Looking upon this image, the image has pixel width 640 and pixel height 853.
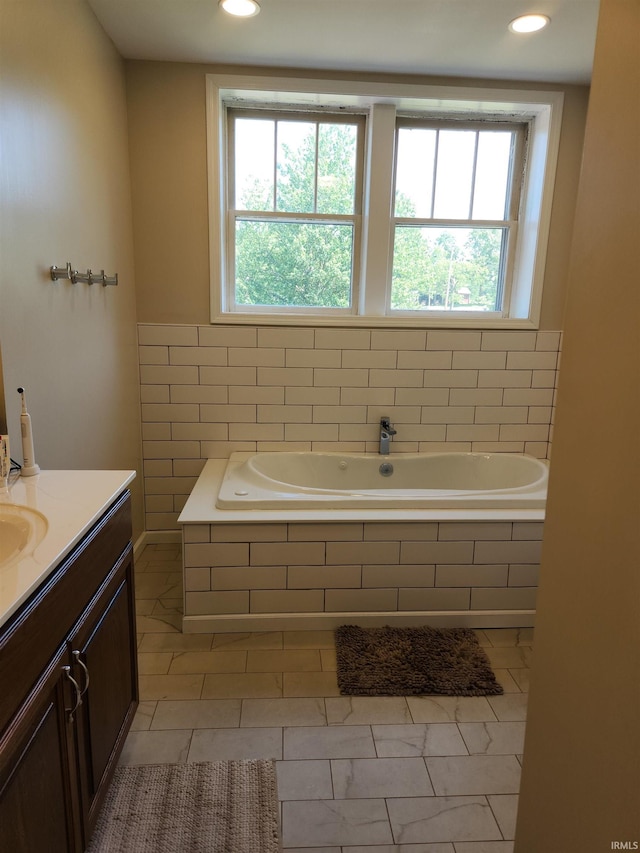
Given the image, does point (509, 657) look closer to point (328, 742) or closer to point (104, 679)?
point (328, 742)

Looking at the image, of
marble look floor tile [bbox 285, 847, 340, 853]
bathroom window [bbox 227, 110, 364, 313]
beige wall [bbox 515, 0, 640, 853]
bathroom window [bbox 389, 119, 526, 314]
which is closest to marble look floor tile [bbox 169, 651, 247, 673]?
marble look floor tile [bbox 285, 847, 340, 853]

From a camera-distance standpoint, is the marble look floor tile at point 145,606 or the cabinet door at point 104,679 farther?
the marble look floor tile at point 145,606

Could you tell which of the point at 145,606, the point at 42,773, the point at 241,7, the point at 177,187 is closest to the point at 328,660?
the point at 145,606

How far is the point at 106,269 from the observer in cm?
244

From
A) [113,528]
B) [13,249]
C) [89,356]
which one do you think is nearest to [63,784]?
[113,528]

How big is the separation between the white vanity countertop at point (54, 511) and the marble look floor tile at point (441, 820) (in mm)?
1181

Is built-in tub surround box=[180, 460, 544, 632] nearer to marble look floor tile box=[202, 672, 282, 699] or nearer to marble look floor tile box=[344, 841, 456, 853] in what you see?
marble look floor tile box=[202, 672, 282, 699]

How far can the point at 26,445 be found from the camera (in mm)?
1524

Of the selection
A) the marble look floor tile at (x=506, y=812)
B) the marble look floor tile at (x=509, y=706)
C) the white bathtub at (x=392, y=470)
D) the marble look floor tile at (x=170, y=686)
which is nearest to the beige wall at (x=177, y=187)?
the white bathtub at (x=392, y=470)

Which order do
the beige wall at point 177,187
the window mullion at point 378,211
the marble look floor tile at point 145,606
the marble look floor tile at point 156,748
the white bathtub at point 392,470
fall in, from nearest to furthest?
the marble look floor tile at point 156,748 → the marble look floor tile at point 145,606 → the beige wall at point 177,187 → the window mullion at point 378,211 → the white bathtub at point 392,470

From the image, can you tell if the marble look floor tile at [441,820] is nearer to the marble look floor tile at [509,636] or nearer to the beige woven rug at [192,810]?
the beige woven rug at [192,810]

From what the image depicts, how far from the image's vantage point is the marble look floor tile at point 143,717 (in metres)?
1.76

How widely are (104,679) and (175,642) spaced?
92 centimetres

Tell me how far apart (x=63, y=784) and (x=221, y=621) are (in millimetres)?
1219
